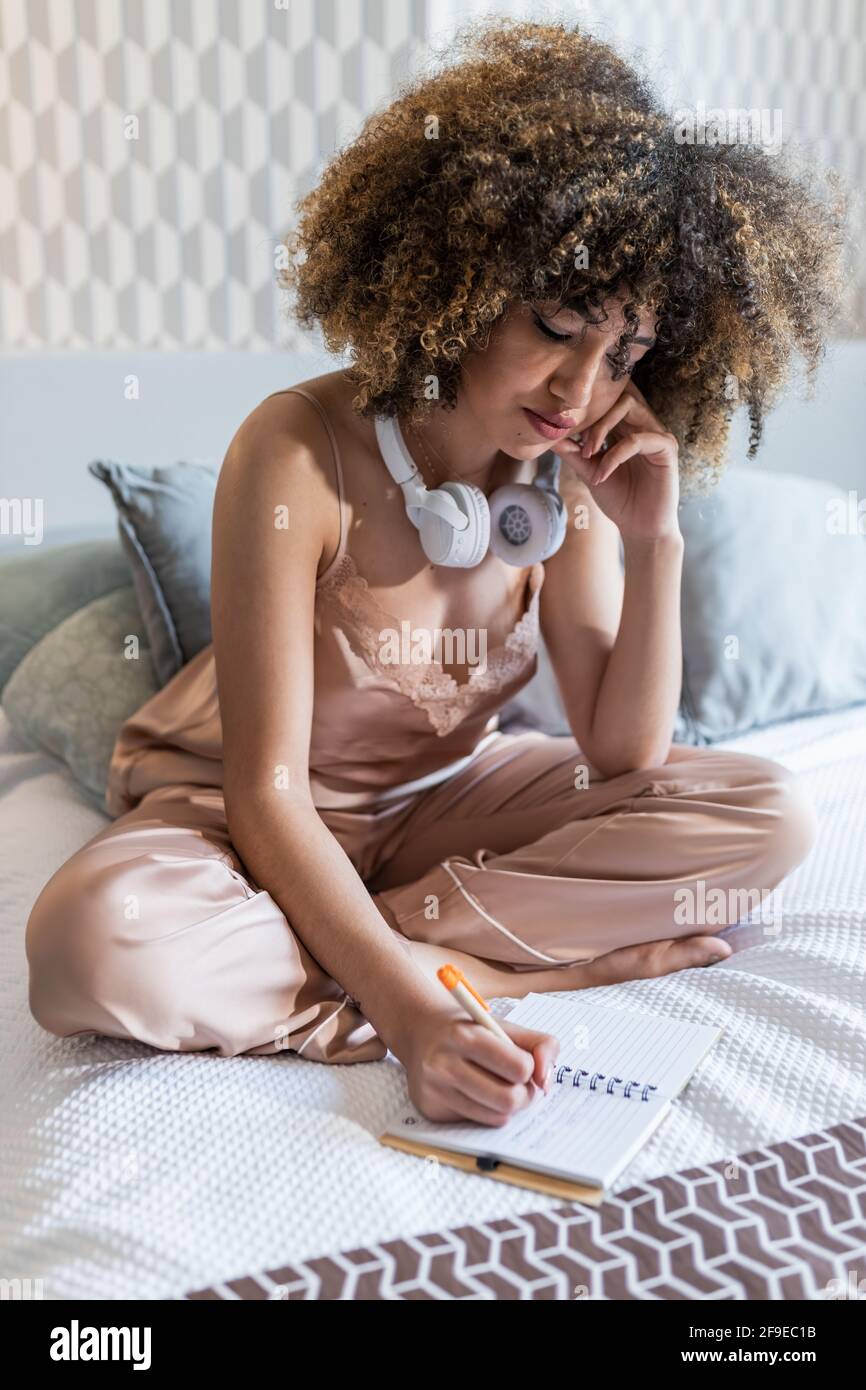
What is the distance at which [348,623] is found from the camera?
4.04 feet

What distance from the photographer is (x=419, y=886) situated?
1276 millimetres

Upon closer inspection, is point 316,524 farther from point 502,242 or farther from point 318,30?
point 318,30

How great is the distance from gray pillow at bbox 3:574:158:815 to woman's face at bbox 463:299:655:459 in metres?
0.64

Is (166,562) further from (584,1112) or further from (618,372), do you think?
(584,1112)

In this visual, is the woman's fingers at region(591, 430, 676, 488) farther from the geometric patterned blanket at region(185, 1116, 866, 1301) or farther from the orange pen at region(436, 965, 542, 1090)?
the geometric patterned blanket at region(185, 1116, 866, 1301)

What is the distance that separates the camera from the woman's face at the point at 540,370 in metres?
1.12

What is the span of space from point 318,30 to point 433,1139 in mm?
1840

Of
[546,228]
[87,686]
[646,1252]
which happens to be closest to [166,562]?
[87,686]

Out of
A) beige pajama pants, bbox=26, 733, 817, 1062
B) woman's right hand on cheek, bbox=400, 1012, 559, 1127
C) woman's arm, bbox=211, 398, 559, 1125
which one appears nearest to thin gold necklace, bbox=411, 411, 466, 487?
woman's arm, bbox=211, 398, 559, 1125

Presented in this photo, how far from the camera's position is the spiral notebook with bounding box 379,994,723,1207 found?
86 cm

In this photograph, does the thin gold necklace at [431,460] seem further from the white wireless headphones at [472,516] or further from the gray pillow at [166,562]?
the gray pillow at [166,562]

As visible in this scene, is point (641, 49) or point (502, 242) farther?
point (641, 49)

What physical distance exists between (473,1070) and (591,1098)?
104 mm

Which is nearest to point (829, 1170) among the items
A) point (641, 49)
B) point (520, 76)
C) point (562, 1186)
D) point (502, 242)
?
point (562, 1186)
